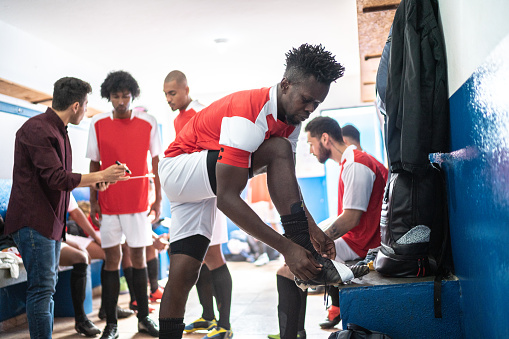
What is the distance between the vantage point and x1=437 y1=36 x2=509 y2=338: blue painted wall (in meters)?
1.04

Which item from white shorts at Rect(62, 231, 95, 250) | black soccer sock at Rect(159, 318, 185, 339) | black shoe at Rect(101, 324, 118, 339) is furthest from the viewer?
white shorts at Rect(62, 231, 95, 250)

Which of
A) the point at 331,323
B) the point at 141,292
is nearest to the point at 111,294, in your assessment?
the point at 141,292

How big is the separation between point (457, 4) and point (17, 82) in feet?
14.0

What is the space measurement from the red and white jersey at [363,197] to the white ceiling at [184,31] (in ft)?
8.74

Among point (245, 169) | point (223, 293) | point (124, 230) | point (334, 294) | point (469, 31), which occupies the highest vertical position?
point (469, 31)

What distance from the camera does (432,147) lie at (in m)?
1.72

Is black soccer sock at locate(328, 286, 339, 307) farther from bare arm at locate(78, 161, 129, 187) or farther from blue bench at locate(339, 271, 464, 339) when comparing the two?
bare arm at locate(78, 161, 129, 187)

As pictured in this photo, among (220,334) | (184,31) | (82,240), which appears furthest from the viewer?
(184,31)

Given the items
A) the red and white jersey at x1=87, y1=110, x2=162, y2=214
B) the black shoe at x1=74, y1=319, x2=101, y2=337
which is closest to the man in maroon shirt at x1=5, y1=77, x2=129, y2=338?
the red and white jersey at x1=87, y1=110, x2=162, y2=214

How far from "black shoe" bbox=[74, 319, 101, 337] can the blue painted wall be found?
7.75 feet

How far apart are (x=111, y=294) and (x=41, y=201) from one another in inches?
33.4

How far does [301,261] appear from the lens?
1.57m

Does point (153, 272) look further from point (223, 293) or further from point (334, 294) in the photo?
point (334, 294)

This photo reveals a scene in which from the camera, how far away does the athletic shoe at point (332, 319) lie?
295 centimetres
